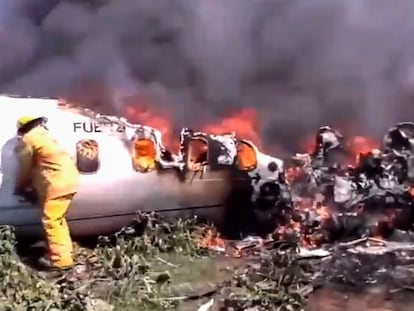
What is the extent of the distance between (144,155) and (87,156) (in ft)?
0.91

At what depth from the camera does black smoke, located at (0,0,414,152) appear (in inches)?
149

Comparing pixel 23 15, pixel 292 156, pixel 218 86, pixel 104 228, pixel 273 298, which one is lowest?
pixel 273 298

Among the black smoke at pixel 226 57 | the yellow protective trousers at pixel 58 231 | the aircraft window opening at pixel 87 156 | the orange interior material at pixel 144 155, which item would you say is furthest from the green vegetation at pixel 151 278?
the black smoke at pixel 226 57

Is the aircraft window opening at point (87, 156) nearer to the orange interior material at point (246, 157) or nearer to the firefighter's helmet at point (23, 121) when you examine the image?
the firefighter's helmet at point (23, 121)

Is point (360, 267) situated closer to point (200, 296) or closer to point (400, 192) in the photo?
point (400, 192)

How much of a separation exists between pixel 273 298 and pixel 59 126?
1.29 metres

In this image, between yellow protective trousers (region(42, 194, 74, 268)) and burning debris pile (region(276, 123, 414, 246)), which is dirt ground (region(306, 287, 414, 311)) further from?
yellow protective trousers (region(42, 194, 74, 268))

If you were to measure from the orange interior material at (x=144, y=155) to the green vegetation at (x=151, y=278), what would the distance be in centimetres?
24

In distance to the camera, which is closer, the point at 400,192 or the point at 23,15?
the point at 23,15

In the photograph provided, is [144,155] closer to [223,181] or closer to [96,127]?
[96,127]

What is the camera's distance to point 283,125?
3949mm

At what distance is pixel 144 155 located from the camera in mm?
3904

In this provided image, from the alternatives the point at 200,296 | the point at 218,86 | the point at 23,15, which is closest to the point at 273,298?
the point at 200,296

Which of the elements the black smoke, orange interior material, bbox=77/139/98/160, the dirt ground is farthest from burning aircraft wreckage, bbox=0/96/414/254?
the dirt ground
